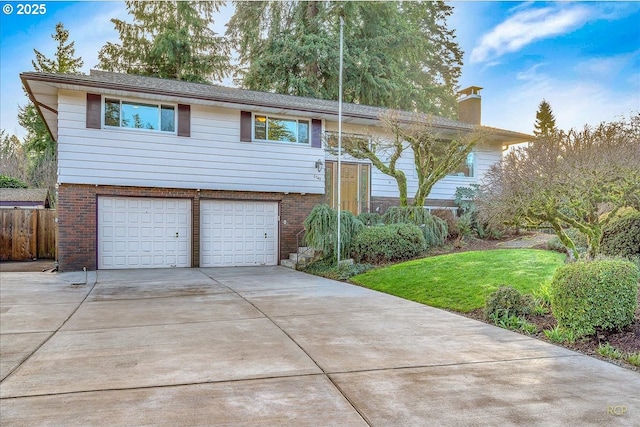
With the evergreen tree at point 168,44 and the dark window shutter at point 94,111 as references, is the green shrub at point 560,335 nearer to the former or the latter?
the dark window shutter at point 94,111

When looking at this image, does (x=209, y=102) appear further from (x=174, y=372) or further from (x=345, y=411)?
(x=345, y=411)

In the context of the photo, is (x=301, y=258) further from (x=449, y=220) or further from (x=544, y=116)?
(x=544, y=116)

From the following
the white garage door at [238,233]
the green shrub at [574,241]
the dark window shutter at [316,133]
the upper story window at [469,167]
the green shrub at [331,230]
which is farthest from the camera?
the upper story window at [469,167]

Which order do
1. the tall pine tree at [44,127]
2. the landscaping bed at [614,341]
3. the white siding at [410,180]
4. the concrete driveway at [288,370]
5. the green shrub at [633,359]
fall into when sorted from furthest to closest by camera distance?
the tall pine tree at [44,127]
the white siding at [410,180]
the landscaping bed at [614,341]
the green shrub at [633,359]
the concrete driveway at [288,370]

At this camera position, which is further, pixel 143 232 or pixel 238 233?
pixel 238 233

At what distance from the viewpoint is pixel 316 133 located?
13.8 meters

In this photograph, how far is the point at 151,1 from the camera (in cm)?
2286

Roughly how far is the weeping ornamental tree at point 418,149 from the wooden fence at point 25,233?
419 inches

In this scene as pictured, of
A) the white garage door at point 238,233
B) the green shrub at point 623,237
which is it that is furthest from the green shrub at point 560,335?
the white garage door at point 238,233

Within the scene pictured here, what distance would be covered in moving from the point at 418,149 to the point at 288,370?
10218 millimetres

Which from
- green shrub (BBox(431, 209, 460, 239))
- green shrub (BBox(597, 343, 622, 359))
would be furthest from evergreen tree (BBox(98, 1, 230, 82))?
green shrub (BBox(597, 343, 622, 359))

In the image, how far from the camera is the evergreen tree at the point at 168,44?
74.0ft

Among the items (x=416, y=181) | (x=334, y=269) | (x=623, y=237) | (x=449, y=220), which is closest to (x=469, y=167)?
(x=416, y=181)

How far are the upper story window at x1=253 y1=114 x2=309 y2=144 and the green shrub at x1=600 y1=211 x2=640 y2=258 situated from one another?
866 centimetres
